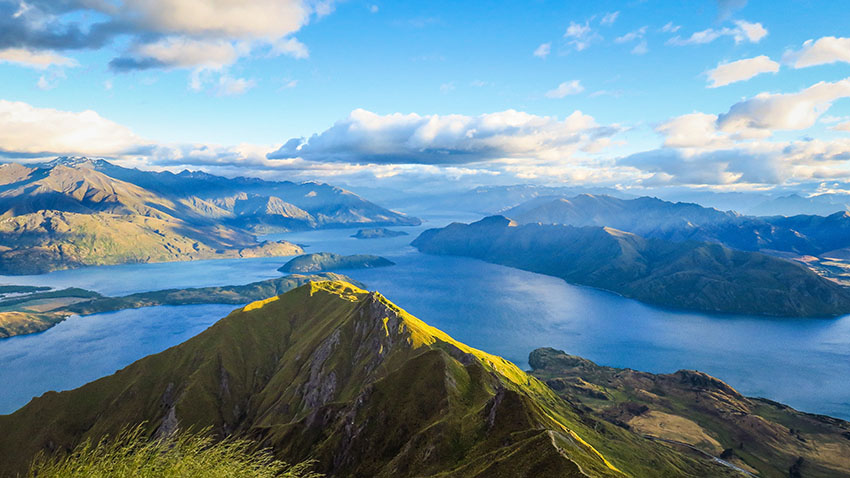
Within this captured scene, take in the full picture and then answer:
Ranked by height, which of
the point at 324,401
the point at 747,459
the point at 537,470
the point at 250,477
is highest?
the point at 250,477

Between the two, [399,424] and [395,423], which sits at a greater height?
[399,424]

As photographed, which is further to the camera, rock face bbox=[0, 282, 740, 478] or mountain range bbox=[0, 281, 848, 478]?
mountain range bbox=[0, 281, 848, 478]

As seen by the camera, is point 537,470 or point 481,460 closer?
point 537,470

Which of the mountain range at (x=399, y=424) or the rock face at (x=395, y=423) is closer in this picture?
the rock face at (x=395, y=423)

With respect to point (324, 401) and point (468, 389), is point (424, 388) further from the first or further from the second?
point (324, 401)

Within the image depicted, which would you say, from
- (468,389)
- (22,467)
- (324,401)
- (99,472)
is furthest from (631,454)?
(22,467)

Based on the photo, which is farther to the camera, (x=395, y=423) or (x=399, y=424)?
(x=395, y=423)

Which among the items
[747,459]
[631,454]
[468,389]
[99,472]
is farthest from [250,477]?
[747,459]

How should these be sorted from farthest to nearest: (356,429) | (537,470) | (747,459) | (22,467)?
1. (747,459)
2. (22,467)
3. (356,429)
4. (537,470)

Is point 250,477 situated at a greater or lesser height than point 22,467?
greater

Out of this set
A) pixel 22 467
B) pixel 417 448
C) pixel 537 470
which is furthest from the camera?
pixel 22 467
